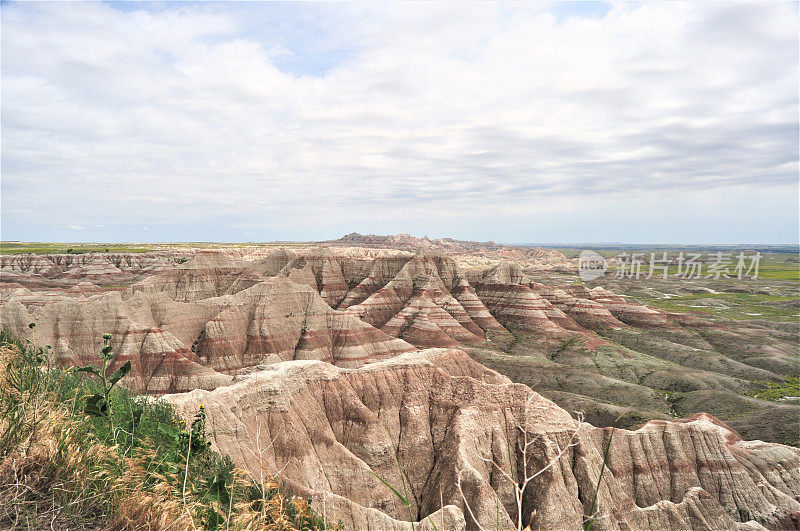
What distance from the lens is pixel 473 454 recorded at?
2903 centimetres

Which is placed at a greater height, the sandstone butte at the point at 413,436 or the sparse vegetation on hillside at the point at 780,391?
the sandstone butte at the point at 413,436

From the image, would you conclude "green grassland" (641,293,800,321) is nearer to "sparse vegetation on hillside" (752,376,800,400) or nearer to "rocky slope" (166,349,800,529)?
"sparse vegetation on hillside" (752,376,800,400)

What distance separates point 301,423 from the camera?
30.0m

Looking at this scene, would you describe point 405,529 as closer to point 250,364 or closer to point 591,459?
point 591,459

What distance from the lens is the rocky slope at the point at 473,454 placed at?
27328 millimetres

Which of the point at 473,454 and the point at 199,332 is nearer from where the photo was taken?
the point at 473,454

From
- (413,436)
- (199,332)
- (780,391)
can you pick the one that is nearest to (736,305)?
(780,391)

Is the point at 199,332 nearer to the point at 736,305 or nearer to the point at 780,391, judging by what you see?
the point at 780,391

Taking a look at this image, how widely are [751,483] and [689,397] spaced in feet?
108

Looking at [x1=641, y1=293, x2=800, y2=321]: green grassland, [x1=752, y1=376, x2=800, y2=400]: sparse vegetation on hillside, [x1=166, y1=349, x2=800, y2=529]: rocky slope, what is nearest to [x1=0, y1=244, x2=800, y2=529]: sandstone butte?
[x1=166, y1=349, x2=800, y2=529]: rocky slope

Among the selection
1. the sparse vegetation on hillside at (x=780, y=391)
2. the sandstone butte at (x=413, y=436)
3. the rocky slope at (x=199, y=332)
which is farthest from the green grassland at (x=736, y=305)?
the rocky slope at (x=199, y=332)

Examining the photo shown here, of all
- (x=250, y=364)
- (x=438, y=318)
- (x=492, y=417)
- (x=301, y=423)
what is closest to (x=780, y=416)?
(x=492, y=417)

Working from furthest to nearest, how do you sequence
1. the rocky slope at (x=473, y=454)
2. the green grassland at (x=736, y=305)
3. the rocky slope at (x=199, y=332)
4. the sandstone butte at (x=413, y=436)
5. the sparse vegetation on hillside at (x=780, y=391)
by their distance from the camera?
the green grassland at (x=736, y=305) → the sparse vegetation on hillside at (x=780, y=391) → the rocky slope at (x=199, y=332) → the rocky slope at (x=473, y=454) → the sandstone butte at (x=413, y=436)

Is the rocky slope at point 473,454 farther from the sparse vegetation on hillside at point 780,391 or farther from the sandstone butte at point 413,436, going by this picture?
the sparse vegetation on hillside at point 780,391
